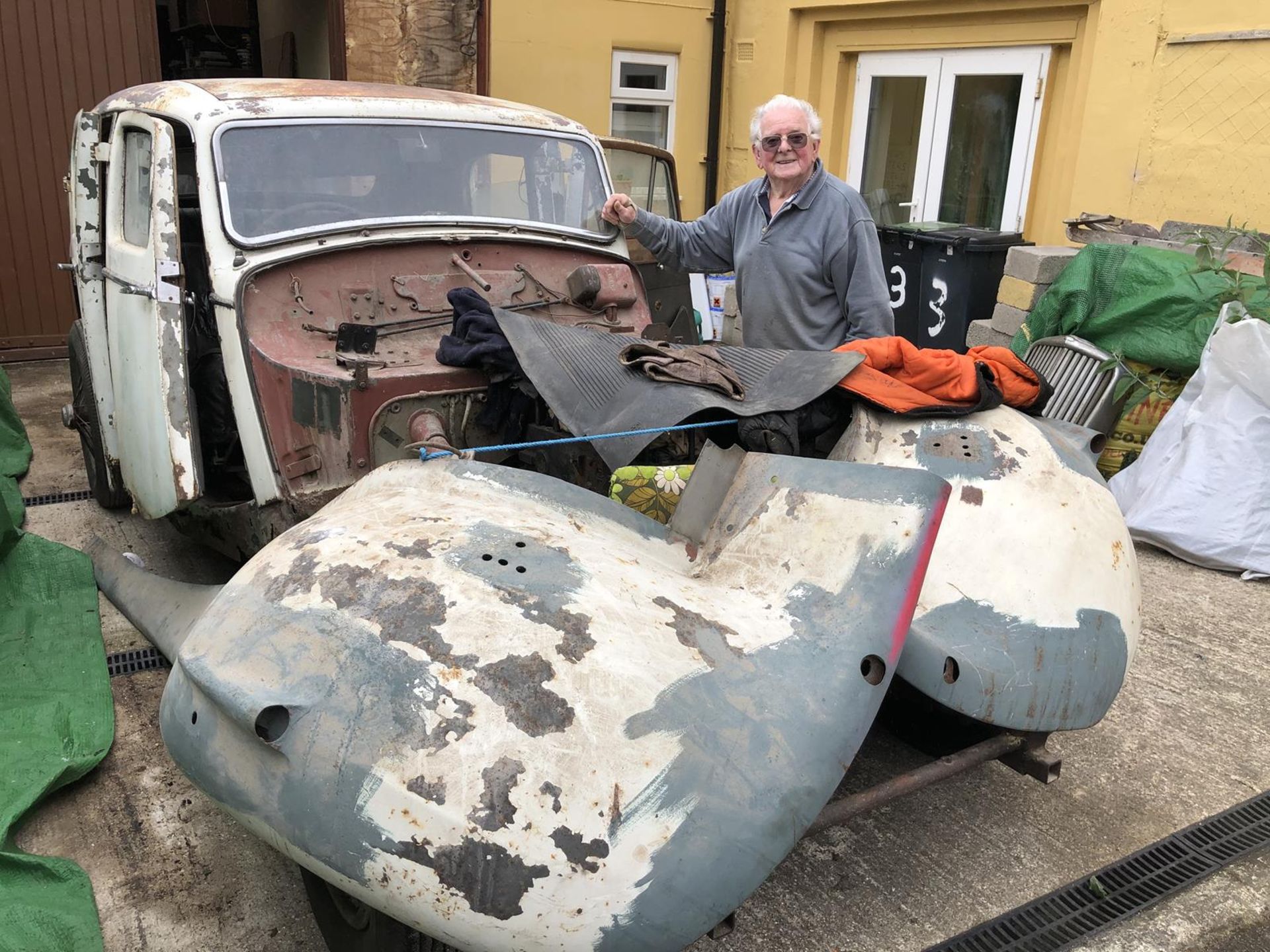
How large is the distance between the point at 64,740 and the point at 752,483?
84.8 inches

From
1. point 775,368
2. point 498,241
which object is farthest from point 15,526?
point 775,368

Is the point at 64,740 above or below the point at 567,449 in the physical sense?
below

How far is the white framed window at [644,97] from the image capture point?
8703 millimetres

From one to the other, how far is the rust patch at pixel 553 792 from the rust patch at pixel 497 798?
4cm

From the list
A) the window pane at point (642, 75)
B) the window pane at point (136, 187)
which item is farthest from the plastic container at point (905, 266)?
the window pane at point (136, 187)

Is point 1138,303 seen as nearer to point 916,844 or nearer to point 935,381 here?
point 935,381

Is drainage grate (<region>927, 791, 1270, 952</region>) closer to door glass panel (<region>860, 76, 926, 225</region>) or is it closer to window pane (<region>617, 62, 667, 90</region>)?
door glass panel (<region>860, 76, 926, 225</region>)

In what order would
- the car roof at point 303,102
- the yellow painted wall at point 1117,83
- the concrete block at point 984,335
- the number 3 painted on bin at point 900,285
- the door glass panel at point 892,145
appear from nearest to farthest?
1. the car roof at point 303,102
2. the yellow painted wall at point 1117,83
3. the concrete block at point 984,335
4. the number 3 painted on bin at point 900,285
5. the door glass panel at point 892,145

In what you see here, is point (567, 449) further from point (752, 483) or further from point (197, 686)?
point (197, 686)

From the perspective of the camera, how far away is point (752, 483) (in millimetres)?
Result: 2262

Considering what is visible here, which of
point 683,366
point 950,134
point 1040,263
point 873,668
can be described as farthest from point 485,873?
point 950,134

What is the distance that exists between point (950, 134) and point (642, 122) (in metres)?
2.62

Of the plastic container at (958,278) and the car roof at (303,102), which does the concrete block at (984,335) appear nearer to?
the plastic container at (958,278)

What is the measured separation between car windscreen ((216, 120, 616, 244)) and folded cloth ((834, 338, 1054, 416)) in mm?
1555
